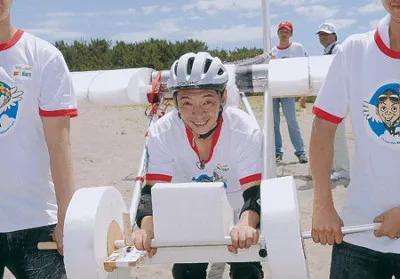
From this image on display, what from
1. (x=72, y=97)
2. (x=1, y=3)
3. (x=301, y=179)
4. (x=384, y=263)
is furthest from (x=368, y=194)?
(x=301, y=179)

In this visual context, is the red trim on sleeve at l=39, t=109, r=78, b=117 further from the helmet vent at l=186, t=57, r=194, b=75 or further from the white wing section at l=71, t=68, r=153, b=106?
the white wing section at l=71, t=68, r=153, b=106

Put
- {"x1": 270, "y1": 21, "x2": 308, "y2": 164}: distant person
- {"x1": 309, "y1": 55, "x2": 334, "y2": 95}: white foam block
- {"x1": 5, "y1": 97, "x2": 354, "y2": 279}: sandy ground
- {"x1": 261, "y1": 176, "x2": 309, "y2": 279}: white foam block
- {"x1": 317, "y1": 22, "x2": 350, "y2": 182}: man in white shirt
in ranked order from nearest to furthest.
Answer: {"x1": 261, "y1": 176, "x2": 309, "y2": 279}: white foam block, {"x1": 309, "y1": 55, "x2": 334, "y2": 95}: white foam block, {"x1": 5, "y1": 97, "x2": 354, "y2": 279}: sandy ground, {"x1": 317, "y1": 22, "x2": 350, "y2": 182}: man in white shirt, {"x1": 270, "y1": 21, "x2": 308, "y2": 164}: distant person

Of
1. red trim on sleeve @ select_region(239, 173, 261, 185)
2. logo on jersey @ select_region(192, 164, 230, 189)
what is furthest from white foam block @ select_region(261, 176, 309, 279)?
logo on jersey @ select_region(192, 164, 230, 189)

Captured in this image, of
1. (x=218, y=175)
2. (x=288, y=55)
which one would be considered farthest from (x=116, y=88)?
(x=288, y=55)

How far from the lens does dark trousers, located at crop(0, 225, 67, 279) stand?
2270 millimetres

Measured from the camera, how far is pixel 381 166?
2096 millimetres

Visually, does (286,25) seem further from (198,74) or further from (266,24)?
(198,74)

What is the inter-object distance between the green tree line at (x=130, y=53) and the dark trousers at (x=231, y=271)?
66.9 feet

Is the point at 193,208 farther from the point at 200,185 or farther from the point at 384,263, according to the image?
the point at 384,263

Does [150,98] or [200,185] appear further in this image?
[150,98]

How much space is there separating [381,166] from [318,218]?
30 centimetres

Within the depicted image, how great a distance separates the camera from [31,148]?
2.31 metres

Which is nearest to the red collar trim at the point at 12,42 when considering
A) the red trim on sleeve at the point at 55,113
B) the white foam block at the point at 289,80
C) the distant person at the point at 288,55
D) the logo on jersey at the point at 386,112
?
the red trim on sleeve at the point at 55,113

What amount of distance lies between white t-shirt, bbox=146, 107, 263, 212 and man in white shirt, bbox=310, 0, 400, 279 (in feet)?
1.50
